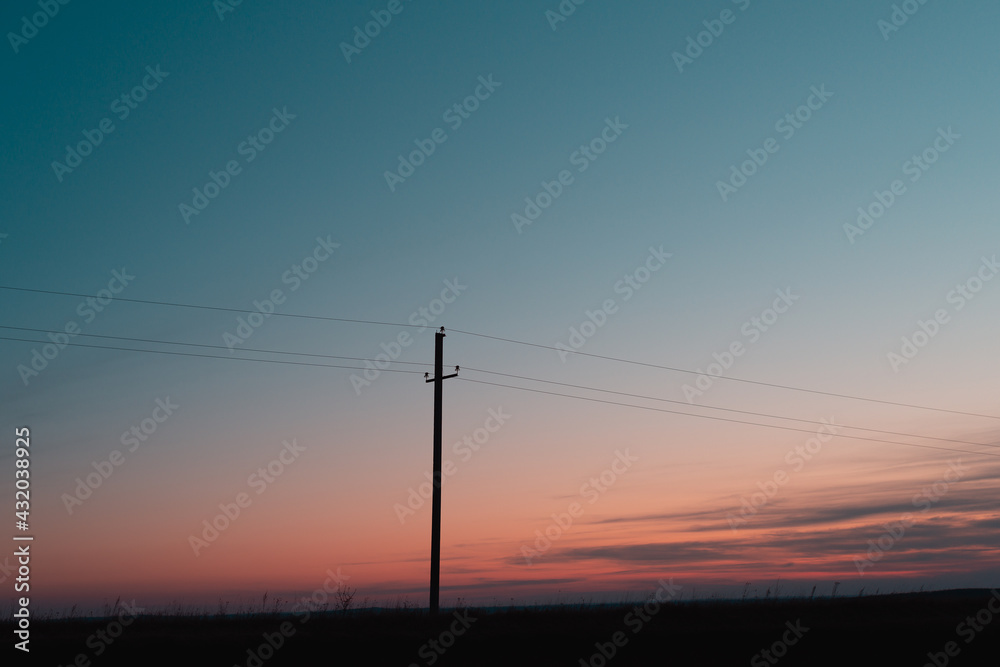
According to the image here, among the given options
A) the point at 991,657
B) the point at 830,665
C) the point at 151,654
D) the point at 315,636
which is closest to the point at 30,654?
the point at 151,654

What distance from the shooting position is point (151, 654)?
771 inches

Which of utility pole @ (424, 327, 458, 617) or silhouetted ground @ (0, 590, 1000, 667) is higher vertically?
utility pole @ (424, 327, 458, 617)

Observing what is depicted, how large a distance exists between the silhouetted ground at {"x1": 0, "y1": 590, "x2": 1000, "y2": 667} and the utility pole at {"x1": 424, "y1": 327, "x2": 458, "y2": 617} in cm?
95

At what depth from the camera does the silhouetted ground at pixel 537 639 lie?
20.0 metres

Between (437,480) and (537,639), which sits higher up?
(437,480)

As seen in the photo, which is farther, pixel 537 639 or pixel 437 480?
pixel 437 480

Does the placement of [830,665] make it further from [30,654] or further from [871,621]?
[30,654]

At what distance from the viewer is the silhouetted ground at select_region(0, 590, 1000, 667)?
20.0 metres

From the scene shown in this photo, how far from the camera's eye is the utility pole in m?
27.9

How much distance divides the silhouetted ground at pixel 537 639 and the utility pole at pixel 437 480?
95 centimetres

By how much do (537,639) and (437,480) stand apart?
26.2 ft

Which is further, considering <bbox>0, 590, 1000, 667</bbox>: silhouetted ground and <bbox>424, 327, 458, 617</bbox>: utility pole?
<bbox>424, 327, 458, 617</bbox>: utility pole

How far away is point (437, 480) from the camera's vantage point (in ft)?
96.0

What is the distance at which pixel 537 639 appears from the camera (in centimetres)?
2264
